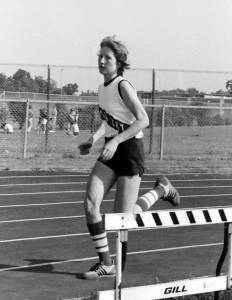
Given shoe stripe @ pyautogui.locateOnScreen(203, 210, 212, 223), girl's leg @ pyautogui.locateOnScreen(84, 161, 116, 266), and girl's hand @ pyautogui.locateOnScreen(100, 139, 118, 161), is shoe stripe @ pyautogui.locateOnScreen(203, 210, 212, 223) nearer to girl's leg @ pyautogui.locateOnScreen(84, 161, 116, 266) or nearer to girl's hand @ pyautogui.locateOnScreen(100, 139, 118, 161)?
girl's hand @ pyautogui.locateOnScreen(100, 139, 118, 161)

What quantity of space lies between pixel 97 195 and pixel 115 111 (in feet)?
2.51

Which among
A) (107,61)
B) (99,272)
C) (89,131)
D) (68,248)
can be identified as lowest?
(89,131)

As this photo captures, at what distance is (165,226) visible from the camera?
6.13 m

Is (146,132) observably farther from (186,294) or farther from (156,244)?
(186,294)

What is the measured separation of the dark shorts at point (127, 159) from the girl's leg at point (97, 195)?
0.21 ft

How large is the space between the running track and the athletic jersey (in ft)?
4.66

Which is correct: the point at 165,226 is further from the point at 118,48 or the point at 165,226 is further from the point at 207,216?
the point at 118,48

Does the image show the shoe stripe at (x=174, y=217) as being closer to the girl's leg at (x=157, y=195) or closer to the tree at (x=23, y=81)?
the girl's leg at (x=157, y=195)

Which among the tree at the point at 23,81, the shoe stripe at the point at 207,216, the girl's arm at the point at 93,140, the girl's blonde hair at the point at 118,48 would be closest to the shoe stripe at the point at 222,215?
the shoe stripe at the point at 207,216

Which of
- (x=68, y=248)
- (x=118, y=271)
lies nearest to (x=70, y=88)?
(x=68, y=248)

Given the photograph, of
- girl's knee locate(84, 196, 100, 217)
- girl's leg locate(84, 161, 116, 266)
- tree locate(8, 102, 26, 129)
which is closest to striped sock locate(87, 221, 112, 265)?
girl's leg locate(84, 161, 116, 266)

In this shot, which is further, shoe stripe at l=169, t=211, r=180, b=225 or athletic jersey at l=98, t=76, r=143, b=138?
athletic jersey at l=98, t=76, r=143, b=138

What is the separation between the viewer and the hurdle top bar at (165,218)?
19.0 feet

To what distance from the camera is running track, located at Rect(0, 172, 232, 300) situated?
Answer: 285 inches
